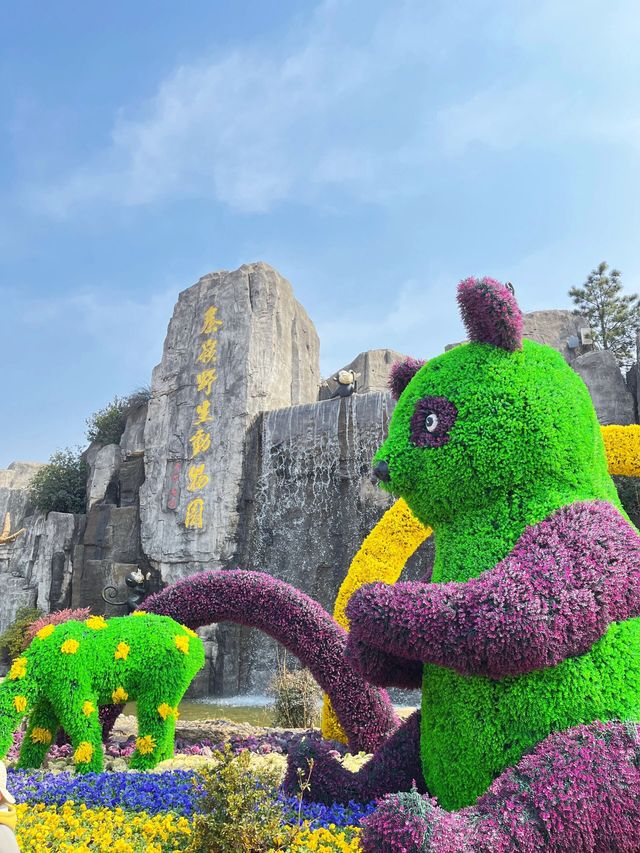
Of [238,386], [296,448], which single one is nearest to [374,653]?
[296,448]

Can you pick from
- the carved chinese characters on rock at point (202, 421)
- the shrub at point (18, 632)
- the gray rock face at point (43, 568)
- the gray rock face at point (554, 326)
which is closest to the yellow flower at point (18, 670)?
the carved chinese characters on rock at point (202, 421)

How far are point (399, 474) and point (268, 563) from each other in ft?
26.0

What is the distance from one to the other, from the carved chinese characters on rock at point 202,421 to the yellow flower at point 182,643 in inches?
268

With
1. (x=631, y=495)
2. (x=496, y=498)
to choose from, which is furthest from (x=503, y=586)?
(x=631, y=495)

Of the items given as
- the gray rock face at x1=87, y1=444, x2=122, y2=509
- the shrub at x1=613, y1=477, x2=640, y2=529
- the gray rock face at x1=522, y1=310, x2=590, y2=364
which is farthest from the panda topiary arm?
the gray rock face at x1=87, y1=444, x2=122, y2=509

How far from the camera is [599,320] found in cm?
1936

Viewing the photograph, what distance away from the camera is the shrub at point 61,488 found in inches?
610

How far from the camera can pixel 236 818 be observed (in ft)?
7.39

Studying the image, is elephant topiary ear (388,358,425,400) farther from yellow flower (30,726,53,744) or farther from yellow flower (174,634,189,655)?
yellow flower (30,726,53,744)

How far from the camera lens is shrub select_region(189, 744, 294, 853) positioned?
7.34ft

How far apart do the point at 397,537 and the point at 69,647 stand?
85.9 inches

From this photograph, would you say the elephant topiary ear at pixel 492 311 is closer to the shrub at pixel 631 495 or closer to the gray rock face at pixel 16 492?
the shrub at pixel 631 495

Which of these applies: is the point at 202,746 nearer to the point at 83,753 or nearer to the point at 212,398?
the point at 83,753

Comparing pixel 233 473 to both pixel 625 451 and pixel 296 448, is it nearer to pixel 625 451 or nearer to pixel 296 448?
pixel 296 448
